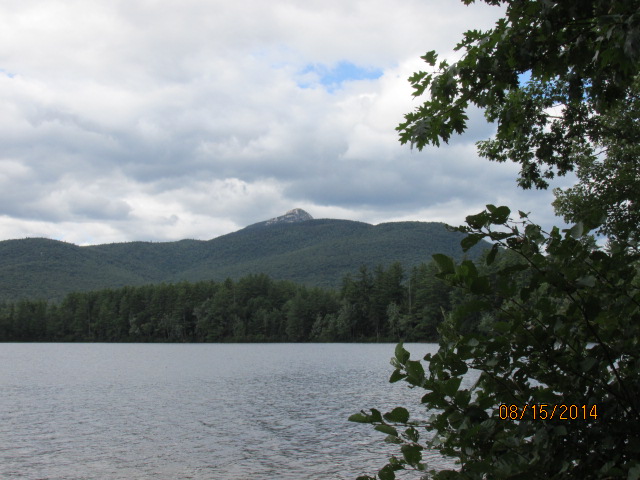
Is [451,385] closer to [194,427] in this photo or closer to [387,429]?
[387,429]

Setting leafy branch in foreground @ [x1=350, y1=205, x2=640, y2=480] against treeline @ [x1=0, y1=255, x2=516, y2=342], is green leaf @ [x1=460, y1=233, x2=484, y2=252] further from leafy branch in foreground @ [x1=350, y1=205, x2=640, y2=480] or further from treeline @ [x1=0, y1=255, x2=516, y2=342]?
treeline @ [x1=0, y1=255, x2=516, y2=342]

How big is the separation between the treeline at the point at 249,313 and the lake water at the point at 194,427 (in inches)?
2511

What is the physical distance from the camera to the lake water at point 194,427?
15.6 meters

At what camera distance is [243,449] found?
58.6 ft

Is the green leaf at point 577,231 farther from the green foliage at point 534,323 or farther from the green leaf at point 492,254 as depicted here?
the green leaf at point 492,254

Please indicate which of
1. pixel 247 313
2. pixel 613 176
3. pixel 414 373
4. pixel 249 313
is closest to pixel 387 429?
pixel 414 373

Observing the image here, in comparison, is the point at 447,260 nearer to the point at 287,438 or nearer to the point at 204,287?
the point at 287,438

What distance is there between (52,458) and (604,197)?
15584 millimetres

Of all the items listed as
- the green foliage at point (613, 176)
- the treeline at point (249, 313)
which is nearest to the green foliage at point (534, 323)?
the green foliage at point (613, 176)

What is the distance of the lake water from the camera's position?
613 inches

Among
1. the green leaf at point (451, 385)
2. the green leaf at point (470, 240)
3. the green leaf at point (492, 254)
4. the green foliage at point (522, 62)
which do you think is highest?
the green foliage at point (522, 62)

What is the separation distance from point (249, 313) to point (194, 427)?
339 ft

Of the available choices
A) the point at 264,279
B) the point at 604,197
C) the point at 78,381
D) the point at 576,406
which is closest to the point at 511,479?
the point at 576,406
